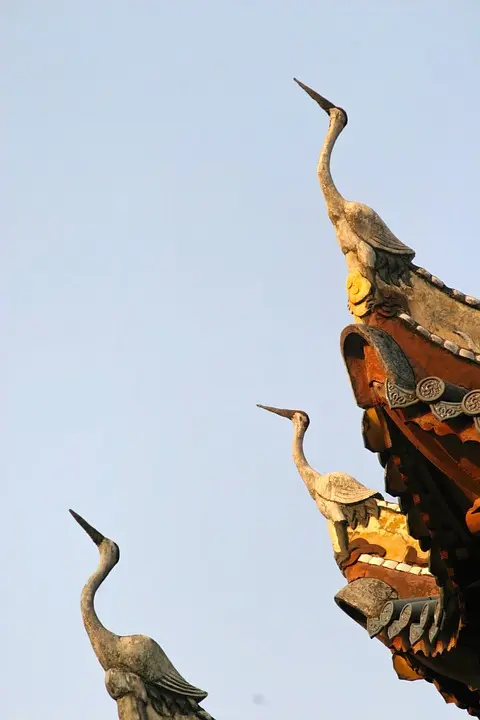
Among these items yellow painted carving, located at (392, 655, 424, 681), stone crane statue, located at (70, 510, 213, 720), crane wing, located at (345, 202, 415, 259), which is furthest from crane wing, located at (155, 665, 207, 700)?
crane wing, located at (345, 202, 415, 259)

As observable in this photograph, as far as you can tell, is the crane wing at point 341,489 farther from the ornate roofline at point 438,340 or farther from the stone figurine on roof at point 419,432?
the ornate roofline at point 438,340

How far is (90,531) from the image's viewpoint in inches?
598

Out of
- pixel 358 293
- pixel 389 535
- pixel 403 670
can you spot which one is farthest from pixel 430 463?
pixel 389 535

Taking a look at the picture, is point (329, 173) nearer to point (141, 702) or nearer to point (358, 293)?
point (358, 293)

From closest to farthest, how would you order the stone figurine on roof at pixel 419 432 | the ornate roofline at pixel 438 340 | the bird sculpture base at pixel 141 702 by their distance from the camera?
the stone figurine on roof at pixel 419 432, the ornate roofline at pixel 438 340, the bird sculpture base at pixel 141 702

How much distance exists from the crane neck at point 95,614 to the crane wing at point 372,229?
3.33 meters

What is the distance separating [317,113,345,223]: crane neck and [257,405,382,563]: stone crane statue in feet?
9.00

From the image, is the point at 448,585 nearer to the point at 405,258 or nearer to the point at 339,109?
the point at 405,258

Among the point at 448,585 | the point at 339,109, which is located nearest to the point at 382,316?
the point at 448,585

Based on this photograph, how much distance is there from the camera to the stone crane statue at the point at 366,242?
12664 millimetres

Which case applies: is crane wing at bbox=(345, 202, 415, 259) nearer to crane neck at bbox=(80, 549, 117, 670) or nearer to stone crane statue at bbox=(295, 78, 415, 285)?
stone crane statue at bbox=(295, 78, 415, 285)

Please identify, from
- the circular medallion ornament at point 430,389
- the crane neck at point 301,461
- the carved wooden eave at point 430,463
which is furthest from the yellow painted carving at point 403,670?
the circular medallion ornament at point 430,389

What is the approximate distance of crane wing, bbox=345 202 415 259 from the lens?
1277cm

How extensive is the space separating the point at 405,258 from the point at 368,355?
3.25 ft
